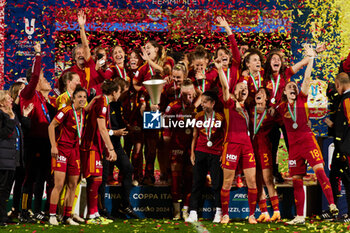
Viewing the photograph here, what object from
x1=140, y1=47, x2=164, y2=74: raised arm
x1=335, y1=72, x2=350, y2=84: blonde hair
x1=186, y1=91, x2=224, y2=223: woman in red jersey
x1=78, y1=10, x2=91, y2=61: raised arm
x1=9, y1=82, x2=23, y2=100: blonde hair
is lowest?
x1=186, y1=91, x2=224, y2=223: woman in red jersey

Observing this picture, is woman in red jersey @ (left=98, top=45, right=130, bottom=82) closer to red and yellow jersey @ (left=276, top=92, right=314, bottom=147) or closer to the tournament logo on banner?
red and yellow jersey @ (left=276, top=92, right=314, bottom=147)

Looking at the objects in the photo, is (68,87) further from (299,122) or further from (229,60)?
(299,122)

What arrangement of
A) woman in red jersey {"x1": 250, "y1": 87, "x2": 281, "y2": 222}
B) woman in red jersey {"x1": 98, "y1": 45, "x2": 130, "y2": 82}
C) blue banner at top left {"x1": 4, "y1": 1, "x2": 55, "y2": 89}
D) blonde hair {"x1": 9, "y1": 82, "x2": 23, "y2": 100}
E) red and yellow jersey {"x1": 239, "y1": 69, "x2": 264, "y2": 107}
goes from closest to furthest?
woman in red jersey {"x1": 250, "y1": 87, "x2": 281, "y2": 222} < blonde hair {"x1": 9, "y1": 82, "x2": 23, "y2": 100} < red and yellow jersey {"x1": 239, "y1": 69, "x2": 264, "y2": 107} < woman in red jersey {"x1": 98, "y1": 45, "x2": 130, "y2": 82} < blue banner at top left {"x1": 4, "y1": 1, "x2": 55, "y2": 89}

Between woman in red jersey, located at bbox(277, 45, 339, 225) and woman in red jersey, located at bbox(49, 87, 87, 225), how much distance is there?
2547 mm

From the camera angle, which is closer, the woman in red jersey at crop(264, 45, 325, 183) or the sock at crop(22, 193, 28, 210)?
the sock at crop(22, 193, 28, 210)

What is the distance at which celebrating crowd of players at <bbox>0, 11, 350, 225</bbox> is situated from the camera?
6.41m

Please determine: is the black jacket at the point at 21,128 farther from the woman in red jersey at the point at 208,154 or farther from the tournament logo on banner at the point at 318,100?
the tournament logo on banner at the point at 318,100

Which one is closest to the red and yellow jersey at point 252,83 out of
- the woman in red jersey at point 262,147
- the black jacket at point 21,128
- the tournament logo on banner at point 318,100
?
the woman in red jersey at point 262,147

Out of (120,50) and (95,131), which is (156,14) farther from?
(95,131)

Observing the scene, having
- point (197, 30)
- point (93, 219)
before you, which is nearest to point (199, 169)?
point (93, 219)

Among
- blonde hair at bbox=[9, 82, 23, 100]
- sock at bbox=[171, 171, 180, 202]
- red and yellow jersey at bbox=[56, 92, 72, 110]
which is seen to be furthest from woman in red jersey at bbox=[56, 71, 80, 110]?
sock at bbox=[171, 171, 180, 202]

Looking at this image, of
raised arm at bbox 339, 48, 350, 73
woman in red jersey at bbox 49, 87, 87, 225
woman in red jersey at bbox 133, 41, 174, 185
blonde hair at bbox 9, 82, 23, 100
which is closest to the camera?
woman in red jersey at bbox 49, 87, 87, 225

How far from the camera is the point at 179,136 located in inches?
276

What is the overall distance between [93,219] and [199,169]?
1.44 metres
